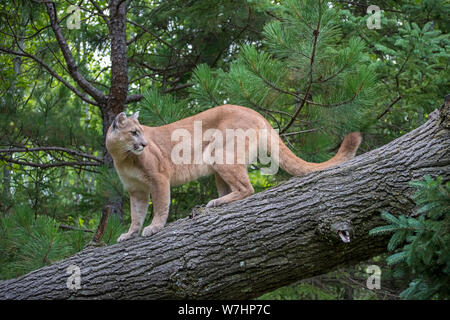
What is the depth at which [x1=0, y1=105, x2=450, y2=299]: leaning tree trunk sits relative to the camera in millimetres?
3697

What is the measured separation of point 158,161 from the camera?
5.18m

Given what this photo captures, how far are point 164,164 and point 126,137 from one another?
1.66 feet

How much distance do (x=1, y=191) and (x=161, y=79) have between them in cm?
328

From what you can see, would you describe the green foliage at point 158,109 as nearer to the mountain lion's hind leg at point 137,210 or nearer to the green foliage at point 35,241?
the mountain lion's hind leg at point 137,210

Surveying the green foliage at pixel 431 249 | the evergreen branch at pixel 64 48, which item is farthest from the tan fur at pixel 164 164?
the evergreen branch at pixel 64 48

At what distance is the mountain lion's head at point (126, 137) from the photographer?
497 centimetres

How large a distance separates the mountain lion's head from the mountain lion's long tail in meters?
1.41

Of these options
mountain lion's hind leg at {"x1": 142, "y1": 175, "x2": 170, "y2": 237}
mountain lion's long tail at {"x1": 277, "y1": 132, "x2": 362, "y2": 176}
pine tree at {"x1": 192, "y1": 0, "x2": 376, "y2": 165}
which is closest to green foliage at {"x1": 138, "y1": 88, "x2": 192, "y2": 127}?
pine tree at {"x1": 192, "y1": 0, "x2": 376, "y2": 165}

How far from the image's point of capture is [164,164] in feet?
17.1

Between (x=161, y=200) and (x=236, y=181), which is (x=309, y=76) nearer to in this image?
(x=236, y=181)

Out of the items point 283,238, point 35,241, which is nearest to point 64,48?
point 35,241

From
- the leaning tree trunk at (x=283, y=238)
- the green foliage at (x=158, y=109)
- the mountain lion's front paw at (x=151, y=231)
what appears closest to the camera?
the leaning tree trunk at (x=283, y=238)

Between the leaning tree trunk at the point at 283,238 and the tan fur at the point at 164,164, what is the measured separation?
29.7 inches
